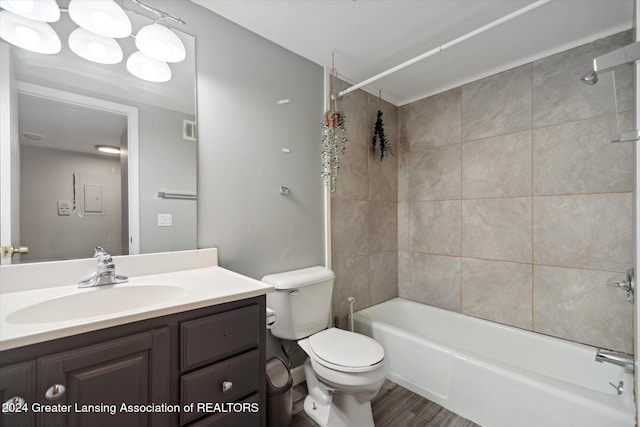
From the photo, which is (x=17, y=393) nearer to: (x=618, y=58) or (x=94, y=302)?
(x=94, y=302)

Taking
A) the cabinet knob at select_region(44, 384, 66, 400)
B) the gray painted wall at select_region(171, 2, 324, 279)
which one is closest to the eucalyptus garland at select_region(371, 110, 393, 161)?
the gray painted wall at select_region(171, 2, 324, 279)

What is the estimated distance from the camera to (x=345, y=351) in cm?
147

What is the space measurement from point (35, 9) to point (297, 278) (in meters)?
1.66

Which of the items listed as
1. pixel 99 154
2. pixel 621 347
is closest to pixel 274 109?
pixel 99 154

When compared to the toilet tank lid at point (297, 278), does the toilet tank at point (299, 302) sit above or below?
below

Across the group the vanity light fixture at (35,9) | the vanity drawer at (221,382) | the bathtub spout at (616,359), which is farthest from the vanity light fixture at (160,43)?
the bathtub spout at (616,359)

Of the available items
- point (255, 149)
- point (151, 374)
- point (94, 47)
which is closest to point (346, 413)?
point (151, 374)

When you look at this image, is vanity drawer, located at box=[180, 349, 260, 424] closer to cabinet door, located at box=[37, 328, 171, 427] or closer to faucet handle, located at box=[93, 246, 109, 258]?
cabinet door, located at box=[37, 328, 171, 427]

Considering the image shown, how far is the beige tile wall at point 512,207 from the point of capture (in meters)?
1.66

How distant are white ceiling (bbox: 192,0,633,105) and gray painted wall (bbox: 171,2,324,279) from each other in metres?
0.15

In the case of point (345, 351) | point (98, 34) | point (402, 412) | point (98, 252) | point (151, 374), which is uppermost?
point (98, 34)

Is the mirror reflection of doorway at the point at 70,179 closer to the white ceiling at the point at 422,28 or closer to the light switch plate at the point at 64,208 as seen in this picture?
the light switch plate at the point at 64,208

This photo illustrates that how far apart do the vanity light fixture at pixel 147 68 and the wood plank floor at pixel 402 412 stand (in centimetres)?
202

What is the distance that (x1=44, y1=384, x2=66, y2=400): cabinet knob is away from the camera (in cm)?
68
